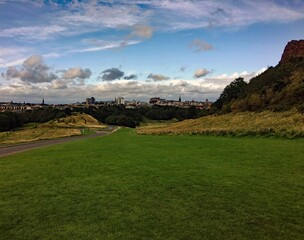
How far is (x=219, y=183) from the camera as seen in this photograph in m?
9.35

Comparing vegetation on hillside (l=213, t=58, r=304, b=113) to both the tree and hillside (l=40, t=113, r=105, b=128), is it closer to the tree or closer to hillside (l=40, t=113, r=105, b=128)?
the tree

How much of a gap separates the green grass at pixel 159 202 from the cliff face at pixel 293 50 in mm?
68446

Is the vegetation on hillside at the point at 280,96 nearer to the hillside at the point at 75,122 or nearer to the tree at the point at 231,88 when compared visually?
the tree at the point at 231,88

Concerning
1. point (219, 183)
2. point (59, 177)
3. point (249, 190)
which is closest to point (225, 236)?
point (249, 190)

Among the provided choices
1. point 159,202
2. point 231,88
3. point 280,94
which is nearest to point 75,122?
point 231,88

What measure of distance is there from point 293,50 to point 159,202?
3077 inches

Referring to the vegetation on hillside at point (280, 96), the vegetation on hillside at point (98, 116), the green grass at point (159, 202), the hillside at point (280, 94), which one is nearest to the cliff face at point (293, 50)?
the hillside at point (280, 94)

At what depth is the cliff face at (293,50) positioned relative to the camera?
73.2 m

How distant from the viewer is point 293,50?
7562cm

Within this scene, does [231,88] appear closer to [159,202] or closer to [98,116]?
[98,116]

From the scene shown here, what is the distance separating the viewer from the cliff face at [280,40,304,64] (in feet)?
240

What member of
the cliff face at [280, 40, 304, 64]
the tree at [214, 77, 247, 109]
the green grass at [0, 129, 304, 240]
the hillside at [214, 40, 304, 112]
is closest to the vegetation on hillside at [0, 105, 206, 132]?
the tree at [214, 77, 247, 109]

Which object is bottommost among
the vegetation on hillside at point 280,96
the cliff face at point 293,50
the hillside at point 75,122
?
the hillside at point 75,122

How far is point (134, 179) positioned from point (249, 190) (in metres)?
3.69
